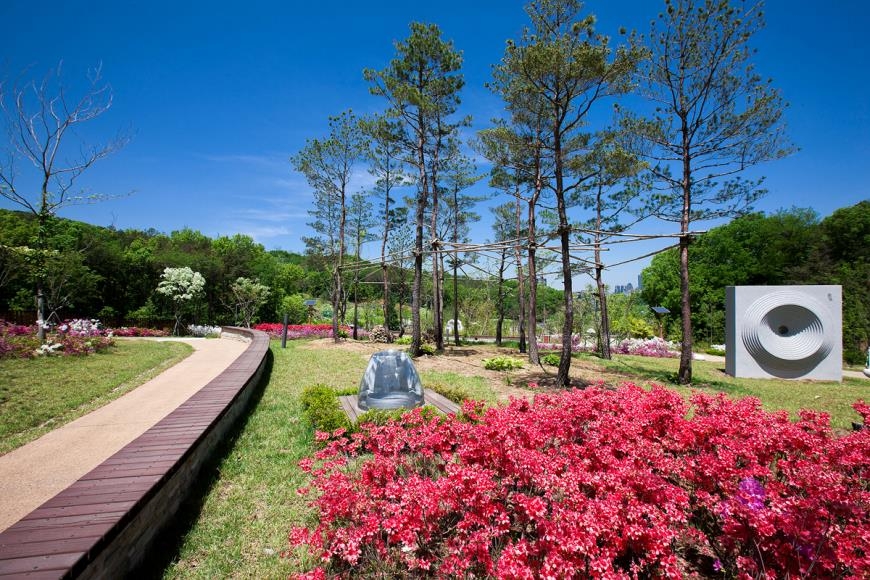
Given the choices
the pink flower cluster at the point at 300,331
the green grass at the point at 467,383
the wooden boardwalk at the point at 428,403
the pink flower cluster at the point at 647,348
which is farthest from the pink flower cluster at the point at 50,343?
the pink flower cluster at the point at 647,348

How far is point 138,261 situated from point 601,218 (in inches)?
944

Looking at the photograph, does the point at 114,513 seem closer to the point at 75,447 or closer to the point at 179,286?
the point at 75,447

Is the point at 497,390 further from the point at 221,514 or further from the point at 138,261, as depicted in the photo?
the point at 138,261

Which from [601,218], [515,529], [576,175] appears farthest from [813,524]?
[601,218]

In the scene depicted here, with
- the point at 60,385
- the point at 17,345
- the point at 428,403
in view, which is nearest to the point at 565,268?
the point at 428,403

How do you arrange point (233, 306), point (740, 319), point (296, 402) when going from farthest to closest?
1. point (233, 306)
2. point (740, 319)
3. point (296, 402)

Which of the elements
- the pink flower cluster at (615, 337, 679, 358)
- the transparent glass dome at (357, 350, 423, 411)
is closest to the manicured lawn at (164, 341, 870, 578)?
the transparent glass dome at (357, 350, 423, 411)

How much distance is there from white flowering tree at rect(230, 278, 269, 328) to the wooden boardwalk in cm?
1814

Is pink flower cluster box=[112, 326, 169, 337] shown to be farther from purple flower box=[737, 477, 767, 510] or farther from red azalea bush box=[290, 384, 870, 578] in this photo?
purple flower box=[737, 477, 767, 510]

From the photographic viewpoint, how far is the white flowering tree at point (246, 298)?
70.1 ft

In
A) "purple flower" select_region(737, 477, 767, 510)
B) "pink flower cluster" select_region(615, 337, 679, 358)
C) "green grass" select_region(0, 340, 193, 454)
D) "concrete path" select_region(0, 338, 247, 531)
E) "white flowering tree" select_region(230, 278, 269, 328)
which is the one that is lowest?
"pink flower cluster" select_region(615, 337, 679, 358)

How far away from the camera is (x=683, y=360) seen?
810cm

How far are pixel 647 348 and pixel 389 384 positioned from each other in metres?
16.1

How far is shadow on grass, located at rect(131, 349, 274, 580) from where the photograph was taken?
7.38ft
